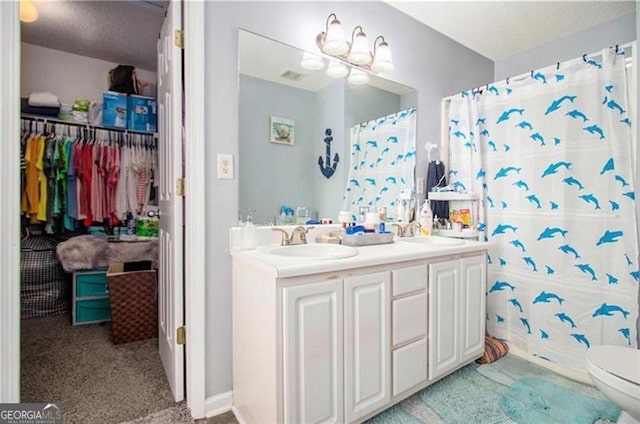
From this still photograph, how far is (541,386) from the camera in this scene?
1.80 metres

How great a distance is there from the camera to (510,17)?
234cm

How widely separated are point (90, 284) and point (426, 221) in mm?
2860

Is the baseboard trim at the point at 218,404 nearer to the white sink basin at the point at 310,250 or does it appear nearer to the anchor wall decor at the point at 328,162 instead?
the white sink basin at the point at 310,250

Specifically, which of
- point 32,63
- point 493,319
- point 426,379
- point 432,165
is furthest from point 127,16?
point 493,319

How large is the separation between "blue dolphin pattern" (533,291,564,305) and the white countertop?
61cm

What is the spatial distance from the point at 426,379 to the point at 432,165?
153 centimetres

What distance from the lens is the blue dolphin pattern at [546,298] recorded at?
2.01 meters

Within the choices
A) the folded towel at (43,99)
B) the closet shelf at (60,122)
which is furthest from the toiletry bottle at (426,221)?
the folded towel at (43,99)

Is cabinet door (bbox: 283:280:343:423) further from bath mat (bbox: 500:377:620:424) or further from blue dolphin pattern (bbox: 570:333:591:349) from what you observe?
blue dolphin pattern (bbox: 570:333:591:349)

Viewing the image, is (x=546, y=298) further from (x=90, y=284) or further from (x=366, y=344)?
(x=90, y=284)

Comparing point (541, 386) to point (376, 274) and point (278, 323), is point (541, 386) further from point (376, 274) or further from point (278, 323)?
point (278, 323)

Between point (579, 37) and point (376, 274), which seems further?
point (579, 37)

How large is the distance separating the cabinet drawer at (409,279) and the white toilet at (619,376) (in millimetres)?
789

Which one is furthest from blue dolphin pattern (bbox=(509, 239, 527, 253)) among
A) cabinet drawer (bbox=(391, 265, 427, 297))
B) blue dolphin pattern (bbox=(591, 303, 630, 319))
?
cabinet drawer (bbox=(391, 265, 427, 297))
